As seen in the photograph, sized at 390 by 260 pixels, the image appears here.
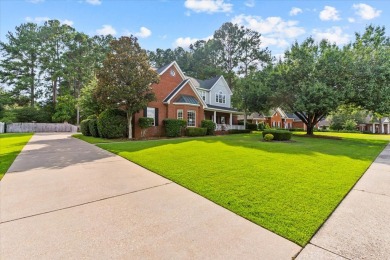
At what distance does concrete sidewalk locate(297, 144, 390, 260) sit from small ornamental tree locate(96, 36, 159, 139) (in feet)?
47.5

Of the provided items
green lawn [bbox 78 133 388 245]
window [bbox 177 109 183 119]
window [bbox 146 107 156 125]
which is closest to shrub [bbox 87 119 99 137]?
window [bbox 146 107 156 125]

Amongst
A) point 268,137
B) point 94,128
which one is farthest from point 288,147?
point 94,128

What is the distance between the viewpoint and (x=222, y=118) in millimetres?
29016

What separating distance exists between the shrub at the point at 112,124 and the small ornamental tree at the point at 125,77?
104cm

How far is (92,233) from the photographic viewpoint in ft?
9.57

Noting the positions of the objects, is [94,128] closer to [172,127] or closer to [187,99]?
[172,127]

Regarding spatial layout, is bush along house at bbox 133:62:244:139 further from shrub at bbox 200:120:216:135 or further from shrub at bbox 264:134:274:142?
shrub at bbox 264:134:274:142

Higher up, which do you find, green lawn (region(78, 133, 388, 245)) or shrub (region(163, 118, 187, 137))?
shrub (region(163, 118, 187, 137))

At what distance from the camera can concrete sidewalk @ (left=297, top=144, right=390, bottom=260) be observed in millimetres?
2510

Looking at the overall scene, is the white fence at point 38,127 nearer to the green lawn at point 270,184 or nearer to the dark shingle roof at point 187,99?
the dark shingle roof at point 187,99

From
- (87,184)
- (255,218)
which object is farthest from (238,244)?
(87,184)

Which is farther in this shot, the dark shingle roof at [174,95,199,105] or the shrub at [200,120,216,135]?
the shrub at [200,120,216,135]

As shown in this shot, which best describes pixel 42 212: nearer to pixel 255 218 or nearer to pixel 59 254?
pixel 59 254

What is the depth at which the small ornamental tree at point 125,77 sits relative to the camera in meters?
15.4
